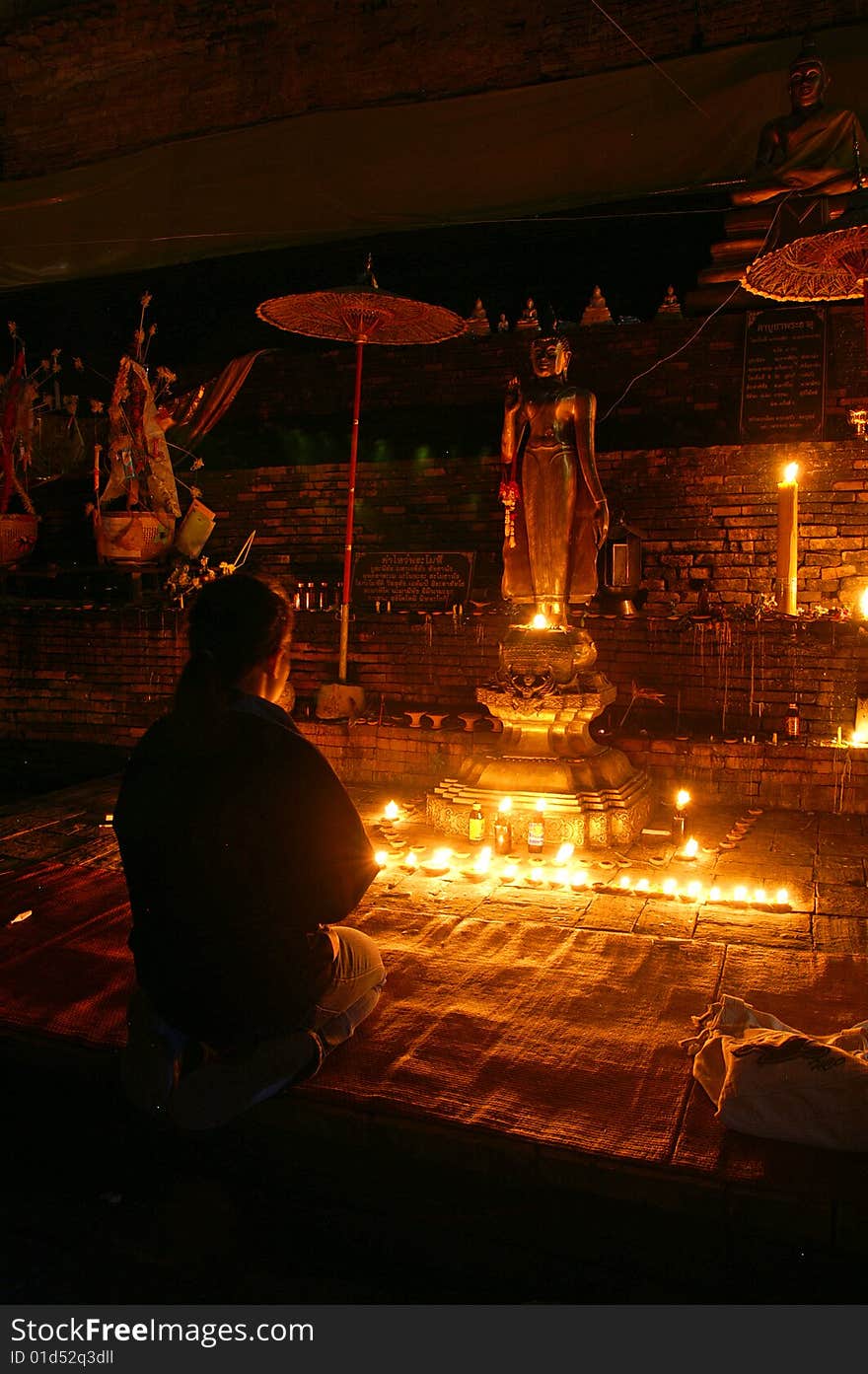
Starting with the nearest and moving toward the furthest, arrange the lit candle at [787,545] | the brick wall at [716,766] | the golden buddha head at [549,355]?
the golden buddha head at [549,355] < the lit candle at [787,545] < the brick wall at [716,766]

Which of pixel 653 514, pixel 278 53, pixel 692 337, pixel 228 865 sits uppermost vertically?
pixel 278 53

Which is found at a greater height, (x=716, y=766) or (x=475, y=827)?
(x=716, y=766)

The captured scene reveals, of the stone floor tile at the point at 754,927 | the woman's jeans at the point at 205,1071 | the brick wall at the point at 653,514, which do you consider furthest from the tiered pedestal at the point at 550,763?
the woman's jeans at the point at 205,1071

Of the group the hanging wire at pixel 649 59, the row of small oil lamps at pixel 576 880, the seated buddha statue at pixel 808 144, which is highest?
the hanging wire at pixel 649 59

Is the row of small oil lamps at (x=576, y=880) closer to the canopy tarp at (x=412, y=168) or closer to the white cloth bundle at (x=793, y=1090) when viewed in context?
the white cloth bundle at (x=793, y=1090)

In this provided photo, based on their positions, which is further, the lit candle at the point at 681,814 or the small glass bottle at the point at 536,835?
the lit candle at the point at 681,814

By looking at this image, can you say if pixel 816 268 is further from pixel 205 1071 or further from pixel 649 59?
pixel 649 59

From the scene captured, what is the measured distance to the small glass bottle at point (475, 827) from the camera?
5.27 meters

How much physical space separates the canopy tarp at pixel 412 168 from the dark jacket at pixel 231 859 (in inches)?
355

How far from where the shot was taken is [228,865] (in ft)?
6.91

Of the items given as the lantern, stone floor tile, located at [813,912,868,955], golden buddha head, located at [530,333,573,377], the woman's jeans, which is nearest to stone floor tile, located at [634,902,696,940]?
stone floor tile, located at [813,912,868,955]

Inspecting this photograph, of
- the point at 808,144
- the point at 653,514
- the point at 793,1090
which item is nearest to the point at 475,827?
the point at 793,1090

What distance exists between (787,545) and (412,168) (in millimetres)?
7063

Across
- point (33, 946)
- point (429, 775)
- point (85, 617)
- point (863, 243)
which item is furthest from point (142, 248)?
point (33, 946)
